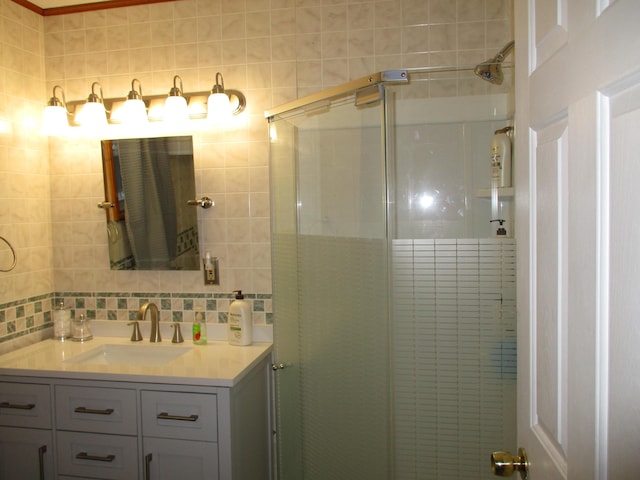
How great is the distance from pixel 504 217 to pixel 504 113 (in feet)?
1.24

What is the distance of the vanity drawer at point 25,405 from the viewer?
6.84 feet

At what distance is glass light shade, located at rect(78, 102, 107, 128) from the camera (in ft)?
7.98

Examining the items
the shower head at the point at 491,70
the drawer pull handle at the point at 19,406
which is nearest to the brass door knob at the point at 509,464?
the shower head at the point at 491,70

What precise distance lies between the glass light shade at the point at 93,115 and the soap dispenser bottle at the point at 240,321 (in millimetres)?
1088

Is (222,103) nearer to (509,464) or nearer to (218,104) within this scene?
(218,104)

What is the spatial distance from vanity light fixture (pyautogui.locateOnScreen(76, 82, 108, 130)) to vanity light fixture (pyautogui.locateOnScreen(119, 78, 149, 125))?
114mm

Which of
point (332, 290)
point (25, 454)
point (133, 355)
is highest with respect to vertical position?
point (332, 290)

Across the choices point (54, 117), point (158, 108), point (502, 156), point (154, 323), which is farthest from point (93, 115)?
point (502, 156)

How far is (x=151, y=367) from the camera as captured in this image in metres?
2.06

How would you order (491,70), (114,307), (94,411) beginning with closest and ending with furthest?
(491,70) → (94,411) → (114,307)

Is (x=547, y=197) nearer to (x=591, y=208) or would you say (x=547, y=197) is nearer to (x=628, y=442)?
(x=591, y=208)

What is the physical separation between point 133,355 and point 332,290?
1.17 metres

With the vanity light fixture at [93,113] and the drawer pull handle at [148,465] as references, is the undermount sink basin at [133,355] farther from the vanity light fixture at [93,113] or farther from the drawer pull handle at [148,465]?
the vanity light fixture at [93,113]

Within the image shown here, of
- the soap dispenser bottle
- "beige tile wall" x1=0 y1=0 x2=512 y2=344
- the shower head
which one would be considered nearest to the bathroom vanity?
the soap dispenser bottle
